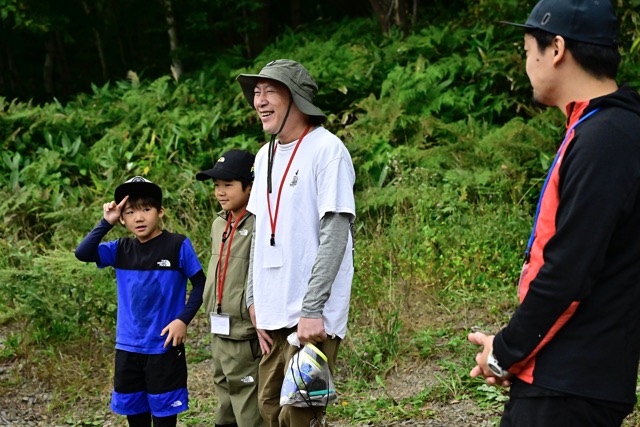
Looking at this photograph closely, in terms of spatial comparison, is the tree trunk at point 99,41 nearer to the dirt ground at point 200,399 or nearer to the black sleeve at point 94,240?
the dirt ground at point 200,399

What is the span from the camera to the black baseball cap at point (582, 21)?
2629 mm

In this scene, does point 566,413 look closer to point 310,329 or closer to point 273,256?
point 310,329

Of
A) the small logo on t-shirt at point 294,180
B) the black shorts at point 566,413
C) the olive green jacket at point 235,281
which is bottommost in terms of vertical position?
the olive green jacket at point 235,281

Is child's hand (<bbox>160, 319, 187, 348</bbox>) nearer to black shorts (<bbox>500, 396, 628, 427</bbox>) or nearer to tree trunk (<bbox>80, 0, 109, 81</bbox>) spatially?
black shorts (<bbox>500, 396, 628, 427</bbox>)

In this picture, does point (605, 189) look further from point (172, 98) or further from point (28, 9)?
point (28, 9)

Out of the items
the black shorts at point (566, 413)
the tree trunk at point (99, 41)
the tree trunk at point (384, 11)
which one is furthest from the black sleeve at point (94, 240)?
the tree trunk at point (99, 41)

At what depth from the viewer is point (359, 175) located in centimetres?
951

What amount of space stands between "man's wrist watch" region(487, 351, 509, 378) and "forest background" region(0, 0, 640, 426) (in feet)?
9.48

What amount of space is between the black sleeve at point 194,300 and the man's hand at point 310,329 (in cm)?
134

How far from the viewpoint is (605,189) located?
2.46m

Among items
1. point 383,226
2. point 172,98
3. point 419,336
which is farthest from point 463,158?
point 172,98

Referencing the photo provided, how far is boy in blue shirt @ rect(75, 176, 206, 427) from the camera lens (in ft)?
16.5

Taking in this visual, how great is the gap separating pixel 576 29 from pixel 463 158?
6.65m

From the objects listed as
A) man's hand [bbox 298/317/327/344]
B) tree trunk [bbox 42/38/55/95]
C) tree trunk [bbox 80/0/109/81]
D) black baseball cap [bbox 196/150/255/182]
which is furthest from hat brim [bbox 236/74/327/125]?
tree trunk [bbox 42/38/55/95]
